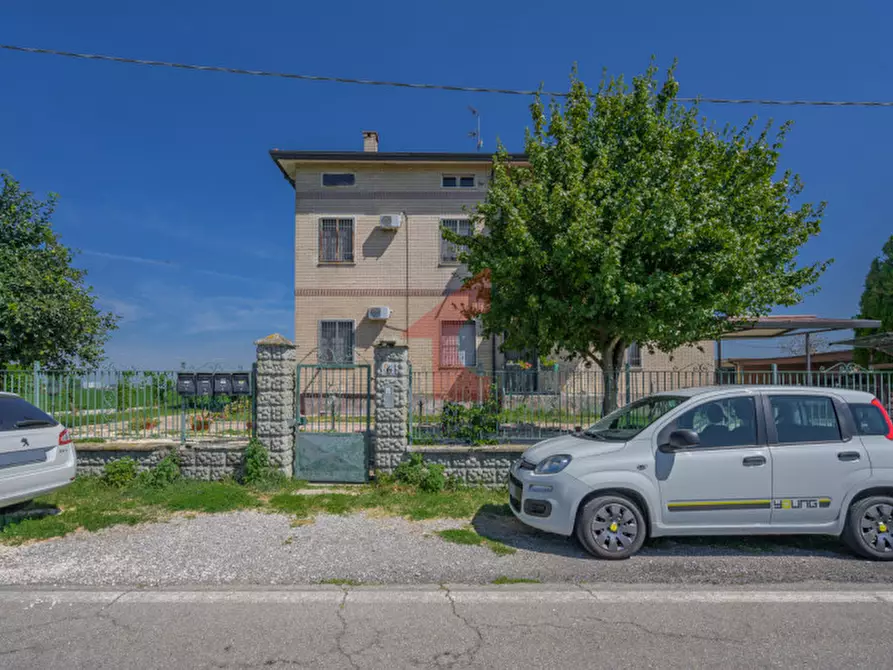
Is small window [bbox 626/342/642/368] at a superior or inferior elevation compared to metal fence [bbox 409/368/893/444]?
superior

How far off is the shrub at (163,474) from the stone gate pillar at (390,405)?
10.4ft

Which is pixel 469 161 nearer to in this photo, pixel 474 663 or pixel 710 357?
pixel 710 357

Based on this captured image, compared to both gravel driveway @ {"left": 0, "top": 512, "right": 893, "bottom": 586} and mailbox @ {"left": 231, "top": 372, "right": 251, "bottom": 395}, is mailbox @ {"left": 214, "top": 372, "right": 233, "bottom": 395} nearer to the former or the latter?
mailbox @ {"left": 231, "top": 372, "right": 251, "bottom": 395}

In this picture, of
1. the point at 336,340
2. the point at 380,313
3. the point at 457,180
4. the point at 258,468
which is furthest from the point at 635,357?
the point at 258,468

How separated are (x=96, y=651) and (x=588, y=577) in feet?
12.9

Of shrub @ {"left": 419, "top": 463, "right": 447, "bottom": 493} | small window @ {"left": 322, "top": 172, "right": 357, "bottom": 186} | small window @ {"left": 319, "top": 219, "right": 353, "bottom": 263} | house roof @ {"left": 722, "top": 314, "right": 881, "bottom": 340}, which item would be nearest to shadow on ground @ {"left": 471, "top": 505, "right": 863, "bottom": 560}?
shrub @ {"left": 419, "top": 463, "right": 447, "bottom": 493}

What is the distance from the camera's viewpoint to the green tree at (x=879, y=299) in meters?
20.2

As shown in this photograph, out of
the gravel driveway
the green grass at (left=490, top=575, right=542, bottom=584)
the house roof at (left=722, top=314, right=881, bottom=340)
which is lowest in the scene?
the green grass at (left=490, top=575, right=542, bottom=584)

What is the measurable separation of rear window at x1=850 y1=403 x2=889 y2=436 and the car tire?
67 cm

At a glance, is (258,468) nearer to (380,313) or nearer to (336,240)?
(380,313)

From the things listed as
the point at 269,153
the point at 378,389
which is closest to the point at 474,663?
the point at 378,389

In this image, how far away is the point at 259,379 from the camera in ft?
28.1

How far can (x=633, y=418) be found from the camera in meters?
6.29

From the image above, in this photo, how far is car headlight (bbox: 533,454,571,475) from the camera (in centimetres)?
561
